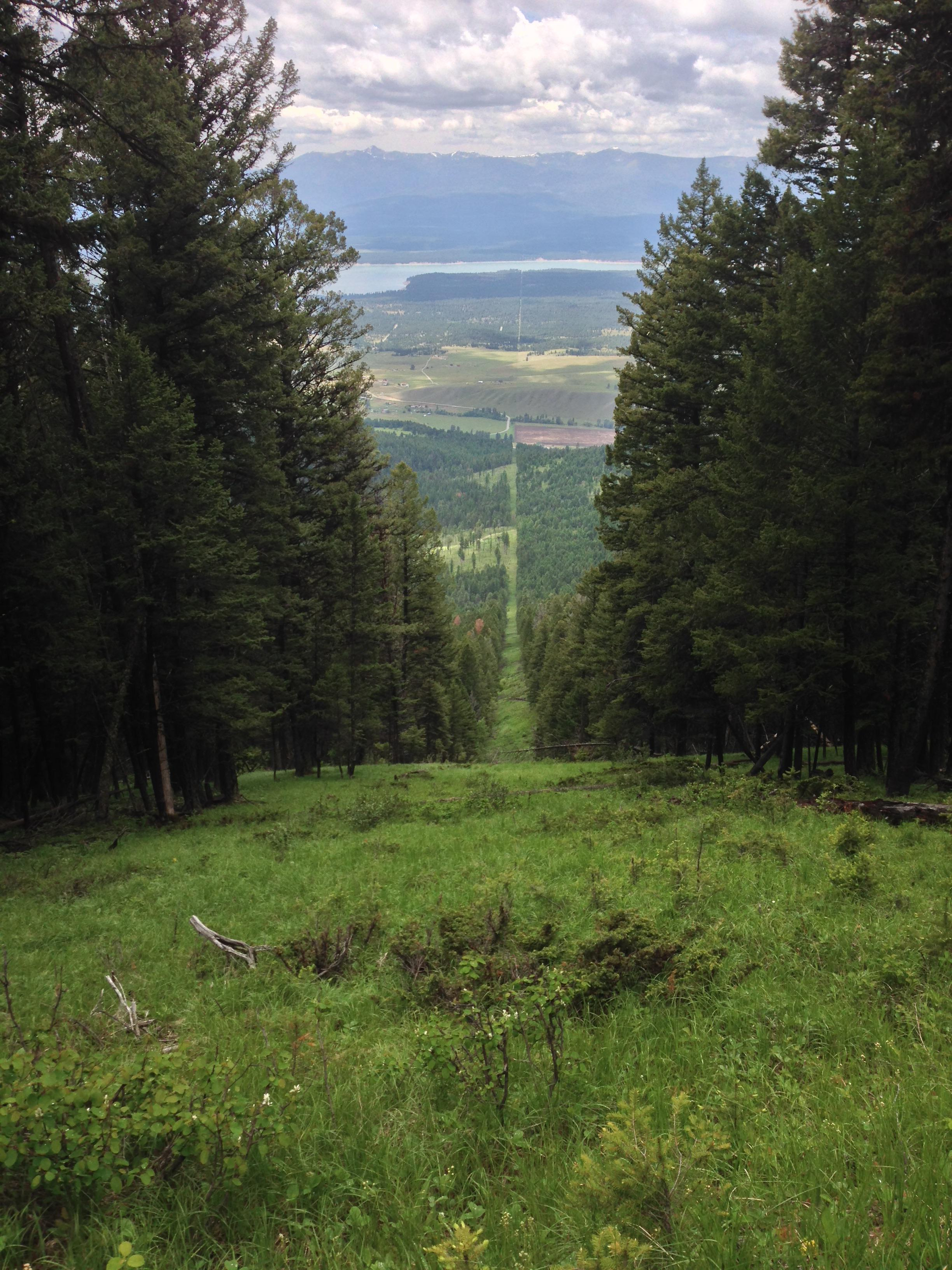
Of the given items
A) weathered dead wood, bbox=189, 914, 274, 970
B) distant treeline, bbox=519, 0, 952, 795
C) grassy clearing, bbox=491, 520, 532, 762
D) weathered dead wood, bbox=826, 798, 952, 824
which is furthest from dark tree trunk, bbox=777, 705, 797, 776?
grassy clearing, bbox=491, 520, 532, 762

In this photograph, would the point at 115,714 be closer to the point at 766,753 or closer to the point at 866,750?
the point at 766,753

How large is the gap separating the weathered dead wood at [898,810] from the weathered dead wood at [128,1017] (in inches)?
410

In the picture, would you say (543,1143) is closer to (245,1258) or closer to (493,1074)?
(493,1074)

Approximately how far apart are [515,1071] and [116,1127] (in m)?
2.50

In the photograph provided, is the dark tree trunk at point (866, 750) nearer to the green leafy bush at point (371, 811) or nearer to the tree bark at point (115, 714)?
the green leafy bush at point (371, 811)

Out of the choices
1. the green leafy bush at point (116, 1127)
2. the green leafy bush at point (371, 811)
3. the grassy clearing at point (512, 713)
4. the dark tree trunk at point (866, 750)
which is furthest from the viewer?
the grassy clearing at point (512, 713)

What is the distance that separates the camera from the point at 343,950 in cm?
747

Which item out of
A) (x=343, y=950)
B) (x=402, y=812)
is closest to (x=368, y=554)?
(x=402, y=812)

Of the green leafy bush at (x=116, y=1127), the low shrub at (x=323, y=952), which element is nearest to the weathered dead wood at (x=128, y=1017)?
the low shrub at (x=323, y=952)

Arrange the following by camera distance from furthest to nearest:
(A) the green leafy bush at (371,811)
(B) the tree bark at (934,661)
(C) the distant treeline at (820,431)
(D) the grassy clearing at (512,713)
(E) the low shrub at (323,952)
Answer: (D) the grassy clearing at (512,713) → (A) the green leafy bush at (371,811) → (B) the tree bark at (934,661) → (C) the distant treeline at (820,431) → (E) the low shrub at (323,952)

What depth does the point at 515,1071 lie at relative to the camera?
15.8 ft

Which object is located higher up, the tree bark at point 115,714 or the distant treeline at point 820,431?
the distant treeline at point 820,431

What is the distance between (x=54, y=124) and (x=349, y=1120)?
17647mm

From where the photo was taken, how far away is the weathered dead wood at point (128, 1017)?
5.52 m
